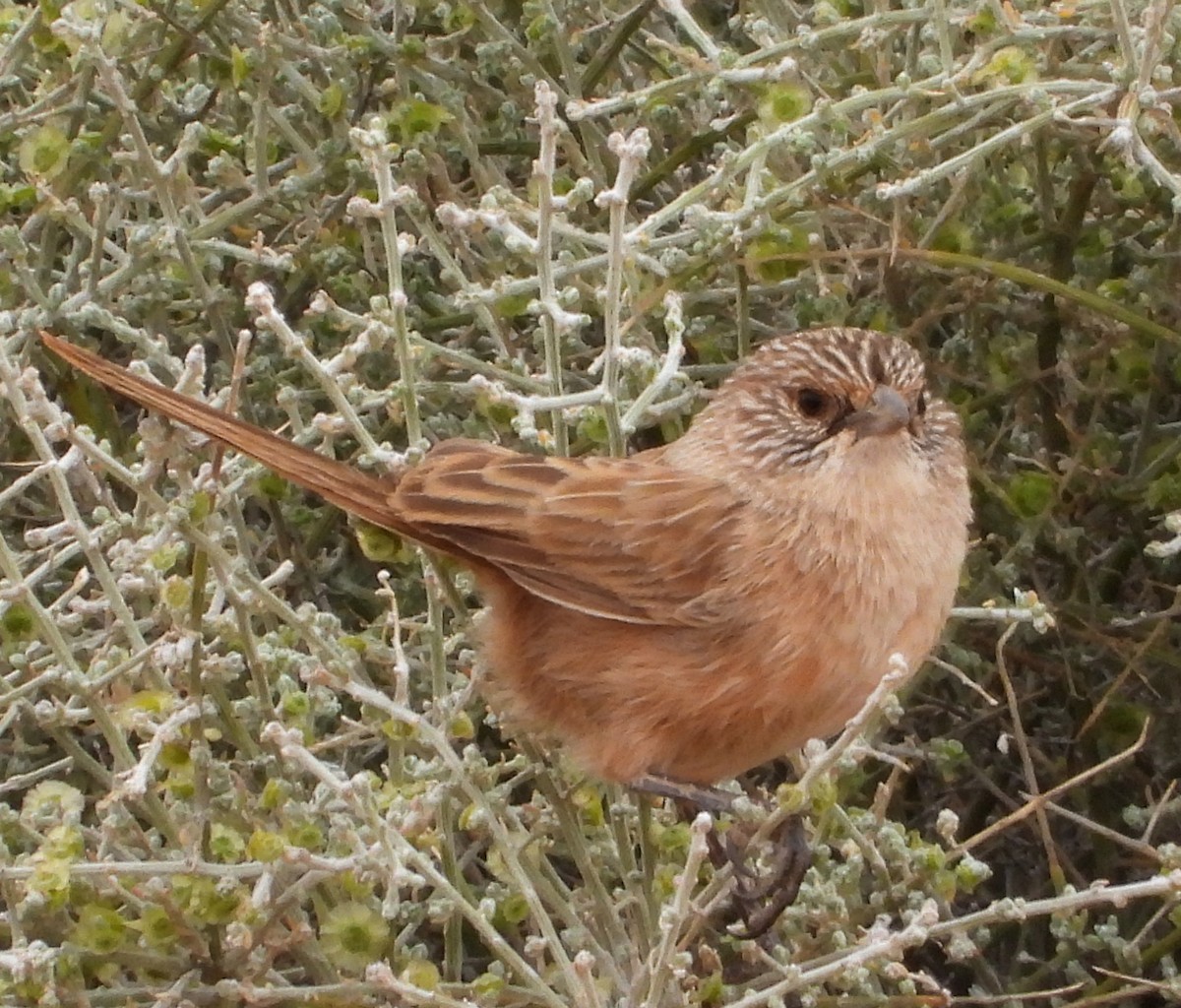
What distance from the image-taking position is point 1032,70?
2.58m

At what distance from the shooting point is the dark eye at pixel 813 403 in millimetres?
2625

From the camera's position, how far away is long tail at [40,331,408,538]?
7.33ft

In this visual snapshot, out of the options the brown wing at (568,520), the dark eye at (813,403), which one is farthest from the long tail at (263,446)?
the dark eye at (813,403)

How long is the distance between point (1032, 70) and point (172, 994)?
1639 millimetres

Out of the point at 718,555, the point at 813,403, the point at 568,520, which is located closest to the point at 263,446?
the point at 568,520

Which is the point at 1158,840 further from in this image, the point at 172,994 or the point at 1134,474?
the point at 172,994

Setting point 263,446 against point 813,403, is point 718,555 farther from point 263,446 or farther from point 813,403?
point 263,446

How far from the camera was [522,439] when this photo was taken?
2.77 meters

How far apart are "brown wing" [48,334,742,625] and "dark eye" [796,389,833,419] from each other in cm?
16

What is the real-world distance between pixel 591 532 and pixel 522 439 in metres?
0.22

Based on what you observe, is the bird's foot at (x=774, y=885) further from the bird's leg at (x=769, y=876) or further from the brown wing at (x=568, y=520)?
the brown wing at (x=568, y=520)

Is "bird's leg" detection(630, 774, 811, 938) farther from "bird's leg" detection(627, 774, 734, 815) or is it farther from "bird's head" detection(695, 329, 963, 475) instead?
"bird's head" detection(695, 329, 963, 475)

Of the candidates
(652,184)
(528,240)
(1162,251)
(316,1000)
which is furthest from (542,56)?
(316,1000)

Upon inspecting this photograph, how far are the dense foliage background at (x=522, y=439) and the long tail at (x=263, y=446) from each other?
0.16 ft
